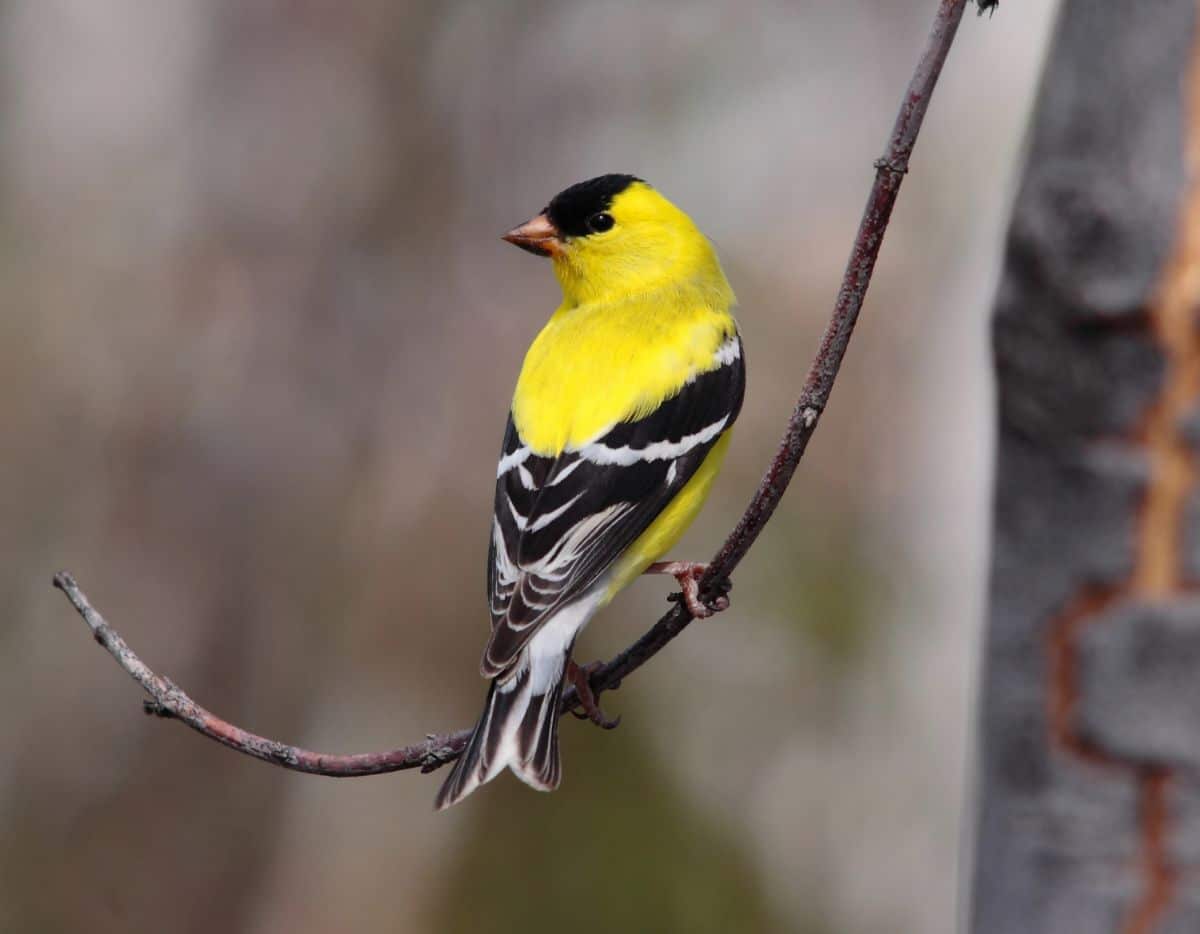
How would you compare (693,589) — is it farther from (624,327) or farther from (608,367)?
(624,327)

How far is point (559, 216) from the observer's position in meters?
3.61

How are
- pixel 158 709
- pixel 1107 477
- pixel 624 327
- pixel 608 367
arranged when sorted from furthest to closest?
pixel 624 327, pixel 608 367, pixel 158 709, pixel 1107 477

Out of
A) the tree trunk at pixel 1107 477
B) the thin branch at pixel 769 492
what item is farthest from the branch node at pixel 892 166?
the tree trunk at pixel 1107 477

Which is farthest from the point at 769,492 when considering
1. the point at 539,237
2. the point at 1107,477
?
the point at 539,237

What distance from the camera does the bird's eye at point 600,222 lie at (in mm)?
3631

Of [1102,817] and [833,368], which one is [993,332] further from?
[1102,817]

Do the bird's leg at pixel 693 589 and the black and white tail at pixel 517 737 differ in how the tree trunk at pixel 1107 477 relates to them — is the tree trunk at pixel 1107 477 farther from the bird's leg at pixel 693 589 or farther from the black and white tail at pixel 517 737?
the black and white tail at pixel 517 737

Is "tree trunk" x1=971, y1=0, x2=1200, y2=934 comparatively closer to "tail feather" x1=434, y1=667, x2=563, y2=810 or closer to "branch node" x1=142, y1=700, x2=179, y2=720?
"tail feather" x1=434, y1=667, x2=563, y2=810

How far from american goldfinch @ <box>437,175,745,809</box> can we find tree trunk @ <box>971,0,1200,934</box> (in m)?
0.66

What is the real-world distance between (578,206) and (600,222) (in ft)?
0.24

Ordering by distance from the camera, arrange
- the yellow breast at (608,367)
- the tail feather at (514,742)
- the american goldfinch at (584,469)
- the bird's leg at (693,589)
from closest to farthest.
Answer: the bird's leg at (693,589) → the tail feather at (514,742) → the american goldfinch at (584,469) → the yellow breast at (608,367)

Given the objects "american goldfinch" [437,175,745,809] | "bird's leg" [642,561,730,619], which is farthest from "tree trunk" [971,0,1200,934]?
"american goldfinch" [437,175,745,809]

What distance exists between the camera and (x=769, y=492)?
1.89 m

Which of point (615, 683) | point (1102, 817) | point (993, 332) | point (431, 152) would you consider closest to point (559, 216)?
point (615, 683)
